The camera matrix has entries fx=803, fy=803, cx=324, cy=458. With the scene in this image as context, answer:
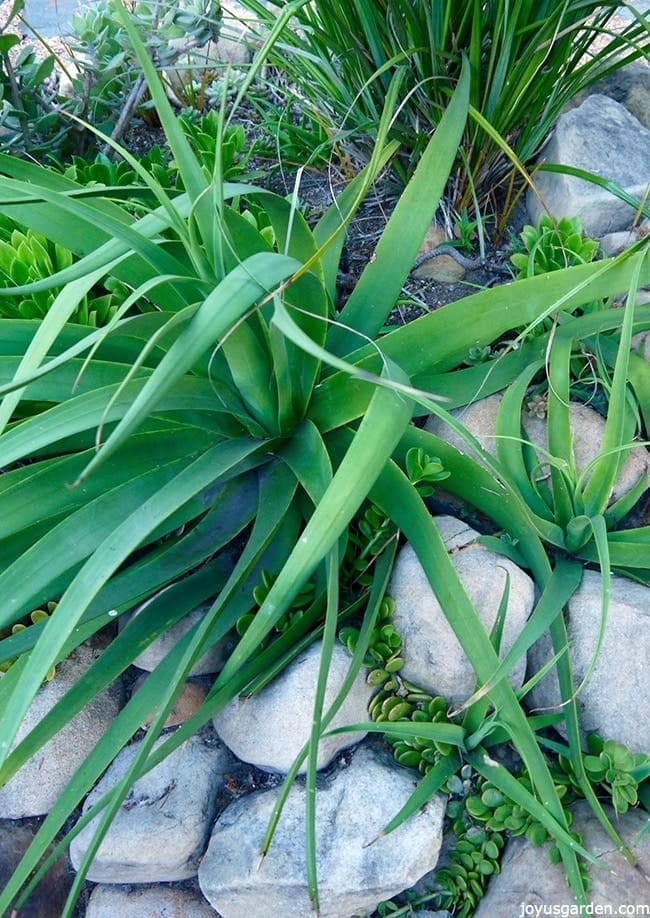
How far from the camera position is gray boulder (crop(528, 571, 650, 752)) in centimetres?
114

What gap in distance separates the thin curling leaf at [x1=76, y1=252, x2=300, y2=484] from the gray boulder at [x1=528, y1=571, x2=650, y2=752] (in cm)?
66

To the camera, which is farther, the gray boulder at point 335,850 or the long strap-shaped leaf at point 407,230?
the long strap-shaped leaf at point 407,230

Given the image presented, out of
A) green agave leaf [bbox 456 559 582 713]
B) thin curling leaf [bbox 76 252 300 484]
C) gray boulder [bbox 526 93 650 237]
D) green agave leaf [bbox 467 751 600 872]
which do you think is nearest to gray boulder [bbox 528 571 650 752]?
green agave leaf [bbox 456 559 582 713]

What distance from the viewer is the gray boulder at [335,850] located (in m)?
1.08

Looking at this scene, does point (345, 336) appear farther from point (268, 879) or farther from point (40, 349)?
point (268, 879)

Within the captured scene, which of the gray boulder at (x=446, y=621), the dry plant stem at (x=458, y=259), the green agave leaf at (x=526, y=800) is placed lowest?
the green agave leaf at (x=526, y=800)

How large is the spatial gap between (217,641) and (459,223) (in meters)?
0.95

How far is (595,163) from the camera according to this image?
1.65 metres

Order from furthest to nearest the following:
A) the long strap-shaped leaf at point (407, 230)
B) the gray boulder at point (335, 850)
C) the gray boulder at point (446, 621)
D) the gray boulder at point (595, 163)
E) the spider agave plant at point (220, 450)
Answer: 1. the gray boulder at point (595, 163)
2. the long strap-shaped leaf at point (407, 230)
3. the gray boulder at point (446, 621)
4. the gray boulder at point (335, 850)
5. the spider agave plant at point (220, 450)

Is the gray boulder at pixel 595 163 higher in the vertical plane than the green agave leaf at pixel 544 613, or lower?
higher

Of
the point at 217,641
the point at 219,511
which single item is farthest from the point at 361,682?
the point at 219,511

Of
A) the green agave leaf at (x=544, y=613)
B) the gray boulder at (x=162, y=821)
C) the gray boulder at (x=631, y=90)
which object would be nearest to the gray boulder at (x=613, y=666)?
the green agave leaf at (x=544, y=613)

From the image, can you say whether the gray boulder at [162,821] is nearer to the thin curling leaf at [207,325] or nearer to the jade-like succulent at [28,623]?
A: the jade-like succulent at [28,623]

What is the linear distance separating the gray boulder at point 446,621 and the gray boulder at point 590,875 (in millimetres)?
215
